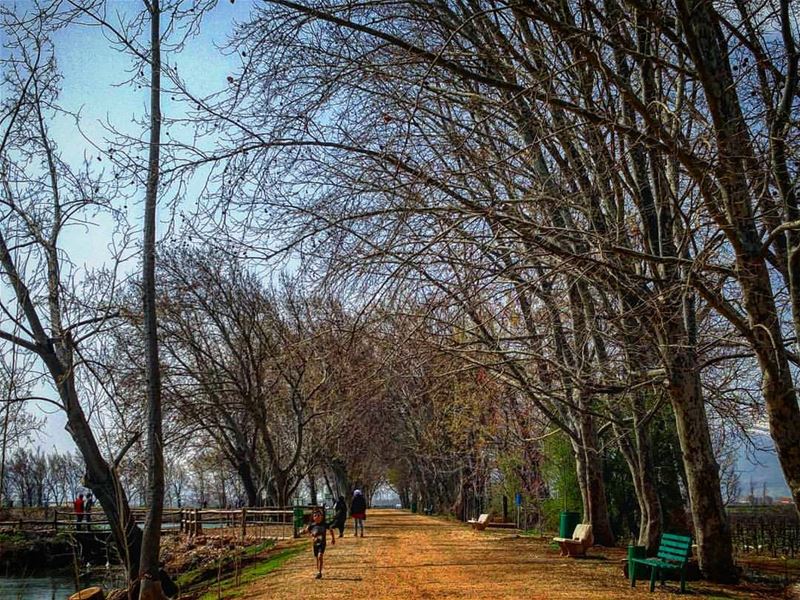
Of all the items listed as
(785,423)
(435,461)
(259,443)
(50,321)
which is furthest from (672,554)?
(435,461)

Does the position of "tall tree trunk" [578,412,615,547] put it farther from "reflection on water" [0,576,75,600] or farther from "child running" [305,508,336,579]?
"reflection on water" [0,576,75,600]

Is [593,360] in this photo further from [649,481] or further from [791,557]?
[791,557]

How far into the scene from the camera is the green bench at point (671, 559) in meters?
11.8

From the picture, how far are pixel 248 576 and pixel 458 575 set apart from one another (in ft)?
18.5

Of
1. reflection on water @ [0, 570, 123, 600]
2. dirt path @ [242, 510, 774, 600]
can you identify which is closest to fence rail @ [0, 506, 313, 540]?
reflection on water @ [0, 570, 123, 600]

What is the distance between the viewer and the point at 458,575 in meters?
14.7

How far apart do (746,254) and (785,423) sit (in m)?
1.99

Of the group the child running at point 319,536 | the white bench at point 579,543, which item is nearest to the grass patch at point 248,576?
the child running at point 319,536

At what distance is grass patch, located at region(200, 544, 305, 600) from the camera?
1522 centimetres

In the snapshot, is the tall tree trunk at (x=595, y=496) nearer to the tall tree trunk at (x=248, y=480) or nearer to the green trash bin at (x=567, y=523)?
the green trash bin at (x=567, y=523)

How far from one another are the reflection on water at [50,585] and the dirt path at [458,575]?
723 centimetres

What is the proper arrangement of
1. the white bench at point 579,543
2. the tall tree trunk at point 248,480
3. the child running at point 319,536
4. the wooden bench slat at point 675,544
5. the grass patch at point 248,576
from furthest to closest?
the tall tree trunk at point 248,480
the white bench at point 579,543
the child running at point 319,536
the grass patch at point 248,576
the wooden bench slat at point 675,544

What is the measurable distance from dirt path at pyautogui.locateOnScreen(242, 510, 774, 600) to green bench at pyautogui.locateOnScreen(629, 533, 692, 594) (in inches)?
10.2

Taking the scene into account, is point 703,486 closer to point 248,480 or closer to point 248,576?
point 248,576
